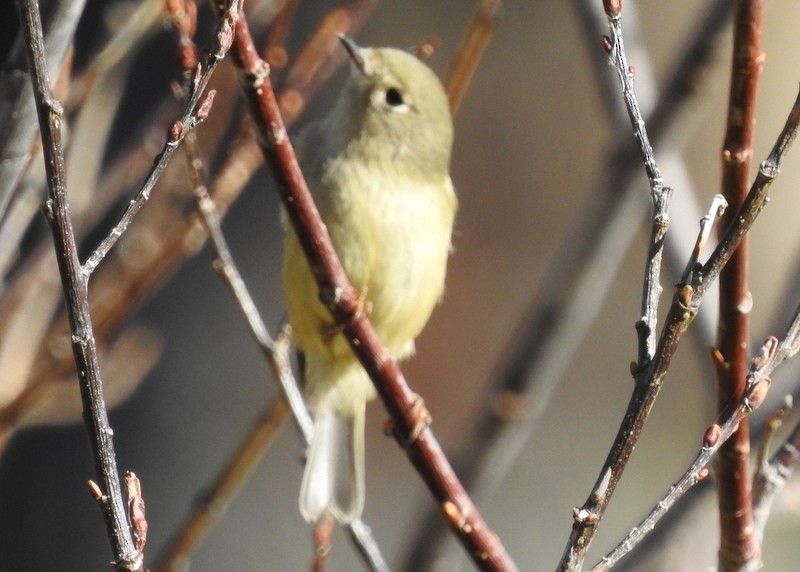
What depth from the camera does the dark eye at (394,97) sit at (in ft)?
8.00

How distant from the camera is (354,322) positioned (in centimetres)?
168

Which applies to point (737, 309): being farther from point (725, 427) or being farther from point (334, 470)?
point (334, 470)

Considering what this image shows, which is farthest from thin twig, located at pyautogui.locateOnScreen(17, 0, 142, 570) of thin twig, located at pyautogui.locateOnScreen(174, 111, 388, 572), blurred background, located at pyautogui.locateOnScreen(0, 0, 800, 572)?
blurred background, located at pyautogui.locateOnScreen(0, 0, 800, 572)

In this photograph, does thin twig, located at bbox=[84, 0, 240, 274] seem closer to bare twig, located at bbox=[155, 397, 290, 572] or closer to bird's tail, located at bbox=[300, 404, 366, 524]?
bare twig, located at bbox=[155, 397, 290, 572]

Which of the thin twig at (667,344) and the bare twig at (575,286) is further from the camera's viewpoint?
the bare twig at (575,286)

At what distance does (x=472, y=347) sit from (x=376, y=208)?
3050 mm

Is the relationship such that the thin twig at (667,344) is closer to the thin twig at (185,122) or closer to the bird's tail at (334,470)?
the thin twig at (185,122)

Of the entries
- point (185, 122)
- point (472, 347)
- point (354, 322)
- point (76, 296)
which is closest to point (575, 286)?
point (354, 322)

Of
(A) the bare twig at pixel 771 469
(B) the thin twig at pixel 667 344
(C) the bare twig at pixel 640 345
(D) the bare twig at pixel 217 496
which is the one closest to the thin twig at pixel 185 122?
(C) the bare twig at pixel 640 345

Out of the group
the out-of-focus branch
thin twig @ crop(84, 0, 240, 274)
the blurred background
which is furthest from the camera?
the blurred background

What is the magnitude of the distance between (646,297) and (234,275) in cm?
94

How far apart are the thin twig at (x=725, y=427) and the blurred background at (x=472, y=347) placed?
2.66 metres

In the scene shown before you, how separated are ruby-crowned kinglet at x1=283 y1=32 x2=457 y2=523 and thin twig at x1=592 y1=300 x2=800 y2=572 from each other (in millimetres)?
936

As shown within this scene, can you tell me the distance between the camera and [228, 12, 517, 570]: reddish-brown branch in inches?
58.4
